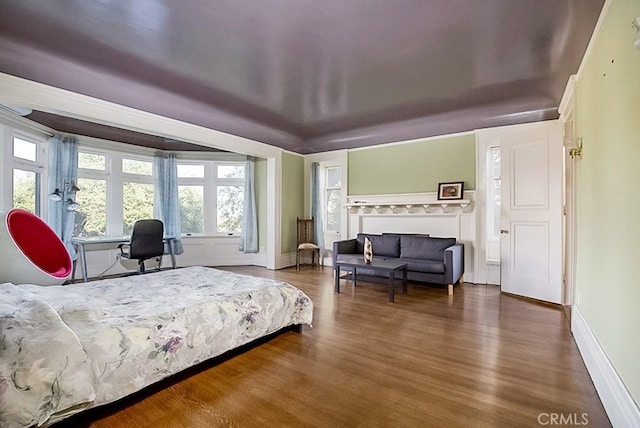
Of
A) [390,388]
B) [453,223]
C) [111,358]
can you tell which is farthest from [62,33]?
[453,223]

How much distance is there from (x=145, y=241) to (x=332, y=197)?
3.63m

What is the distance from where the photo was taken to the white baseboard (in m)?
1.43

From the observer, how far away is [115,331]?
1697 mm

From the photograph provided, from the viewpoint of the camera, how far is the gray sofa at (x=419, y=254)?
4230mm

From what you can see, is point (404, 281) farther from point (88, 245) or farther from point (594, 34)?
point (88, 245)

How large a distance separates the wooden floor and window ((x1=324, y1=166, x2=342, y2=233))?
360cm

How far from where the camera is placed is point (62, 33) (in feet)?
8.87

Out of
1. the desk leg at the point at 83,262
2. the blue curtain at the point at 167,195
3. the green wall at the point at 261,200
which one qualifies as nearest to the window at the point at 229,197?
the green wall at the point at 261,200

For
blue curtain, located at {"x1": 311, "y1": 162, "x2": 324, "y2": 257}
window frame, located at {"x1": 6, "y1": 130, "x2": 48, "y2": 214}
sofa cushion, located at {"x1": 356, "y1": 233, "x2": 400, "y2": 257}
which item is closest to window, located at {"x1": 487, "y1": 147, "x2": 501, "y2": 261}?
sofa cushion, located at {"x1": 356, "y1": 233, "x2": 400, "y2": 257}

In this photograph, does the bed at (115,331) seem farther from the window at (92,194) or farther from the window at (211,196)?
the window at (211,196)

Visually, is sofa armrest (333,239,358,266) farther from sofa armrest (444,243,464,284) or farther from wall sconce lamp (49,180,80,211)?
wall sconce lamp (49,180,80,211)

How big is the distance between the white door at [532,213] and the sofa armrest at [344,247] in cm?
230

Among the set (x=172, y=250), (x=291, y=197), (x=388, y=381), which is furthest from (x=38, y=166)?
(x=388, y=381)

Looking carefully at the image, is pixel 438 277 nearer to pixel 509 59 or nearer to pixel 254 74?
pixel 509 59
